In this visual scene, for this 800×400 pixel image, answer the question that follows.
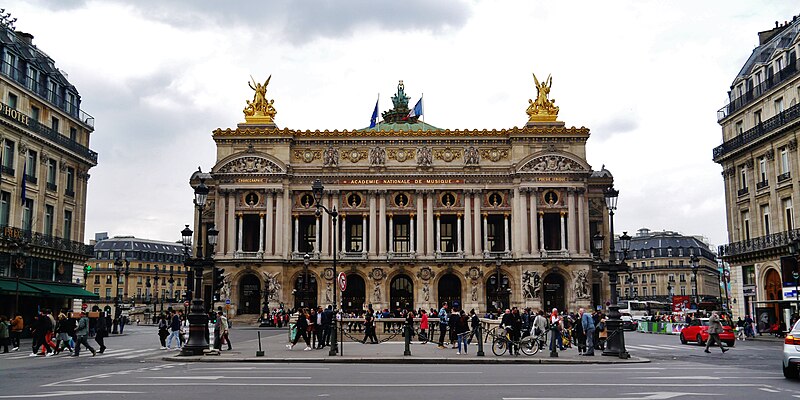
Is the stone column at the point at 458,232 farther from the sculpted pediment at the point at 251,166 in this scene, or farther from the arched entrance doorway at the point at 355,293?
the sculpted pediment at the point at 251,166

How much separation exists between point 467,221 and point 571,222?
990 cm

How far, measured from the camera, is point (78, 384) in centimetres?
1745

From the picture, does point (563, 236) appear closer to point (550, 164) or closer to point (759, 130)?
point (550, 164)

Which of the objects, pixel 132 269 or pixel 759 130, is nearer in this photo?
pixel 759 130

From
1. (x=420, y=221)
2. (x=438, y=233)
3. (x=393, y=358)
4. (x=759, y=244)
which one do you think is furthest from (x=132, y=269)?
(x=393, y=358)

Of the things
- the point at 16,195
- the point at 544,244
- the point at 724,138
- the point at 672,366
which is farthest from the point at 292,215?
the point at 672,366

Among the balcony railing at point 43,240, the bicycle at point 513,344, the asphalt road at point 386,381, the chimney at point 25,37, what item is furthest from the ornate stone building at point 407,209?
the asphalt road at point 386,381

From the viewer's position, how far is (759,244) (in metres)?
52.4

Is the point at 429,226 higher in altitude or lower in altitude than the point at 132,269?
higher

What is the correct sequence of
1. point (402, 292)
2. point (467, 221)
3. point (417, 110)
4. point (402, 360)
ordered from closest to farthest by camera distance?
point (402, 360)
point (467, 221)
point (402, 292)
point (417, 110)

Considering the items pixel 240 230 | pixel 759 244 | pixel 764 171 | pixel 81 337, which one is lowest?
pixel 81 337

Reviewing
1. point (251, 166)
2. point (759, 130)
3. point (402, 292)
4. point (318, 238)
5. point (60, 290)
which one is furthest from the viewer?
point (402, 292)

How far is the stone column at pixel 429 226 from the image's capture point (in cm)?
7556

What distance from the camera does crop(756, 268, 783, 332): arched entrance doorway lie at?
50.9m
